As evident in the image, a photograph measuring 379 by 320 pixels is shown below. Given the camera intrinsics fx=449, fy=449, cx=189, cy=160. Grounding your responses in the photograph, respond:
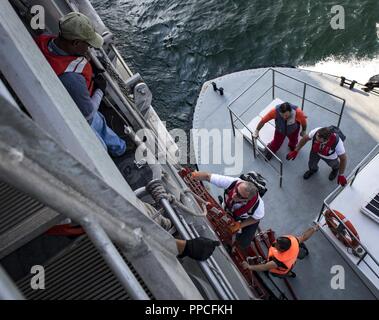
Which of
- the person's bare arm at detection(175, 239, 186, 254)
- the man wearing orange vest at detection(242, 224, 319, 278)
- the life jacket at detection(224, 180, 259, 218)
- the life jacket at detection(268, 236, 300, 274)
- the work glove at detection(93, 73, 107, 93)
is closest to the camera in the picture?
the person's bare arm at detection(175, 239, 186, 254)

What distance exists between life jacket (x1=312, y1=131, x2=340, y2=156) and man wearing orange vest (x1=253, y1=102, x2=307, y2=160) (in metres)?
0.72

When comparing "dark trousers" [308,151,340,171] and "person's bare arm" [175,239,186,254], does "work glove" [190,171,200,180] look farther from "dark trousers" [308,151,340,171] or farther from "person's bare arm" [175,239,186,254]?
"person's bare arm" [175,239,186,254]

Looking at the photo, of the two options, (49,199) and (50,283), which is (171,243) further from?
(49,199)

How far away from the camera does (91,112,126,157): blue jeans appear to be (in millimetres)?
6341

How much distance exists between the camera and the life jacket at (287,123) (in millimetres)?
9740

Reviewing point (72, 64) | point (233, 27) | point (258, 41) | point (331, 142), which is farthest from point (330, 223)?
point (233, 27)

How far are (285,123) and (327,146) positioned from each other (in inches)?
47.3

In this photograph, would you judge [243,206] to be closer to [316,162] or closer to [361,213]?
[361,213]

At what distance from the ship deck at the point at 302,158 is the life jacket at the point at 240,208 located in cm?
188

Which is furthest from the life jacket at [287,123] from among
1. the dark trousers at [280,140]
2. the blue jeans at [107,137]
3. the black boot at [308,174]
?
the blue jeans at [107,137]

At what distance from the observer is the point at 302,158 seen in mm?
10625

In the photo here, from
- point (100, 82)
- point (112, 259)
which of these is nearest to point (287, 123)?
point (100, 82)

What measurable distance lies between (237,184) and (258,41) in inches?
393

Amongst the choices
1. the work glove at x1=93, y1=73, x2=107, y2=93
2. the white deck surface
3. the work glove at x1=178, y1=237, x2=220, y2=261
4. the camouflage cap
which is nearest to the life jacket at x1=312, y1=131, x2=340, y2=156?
the white deck surface
